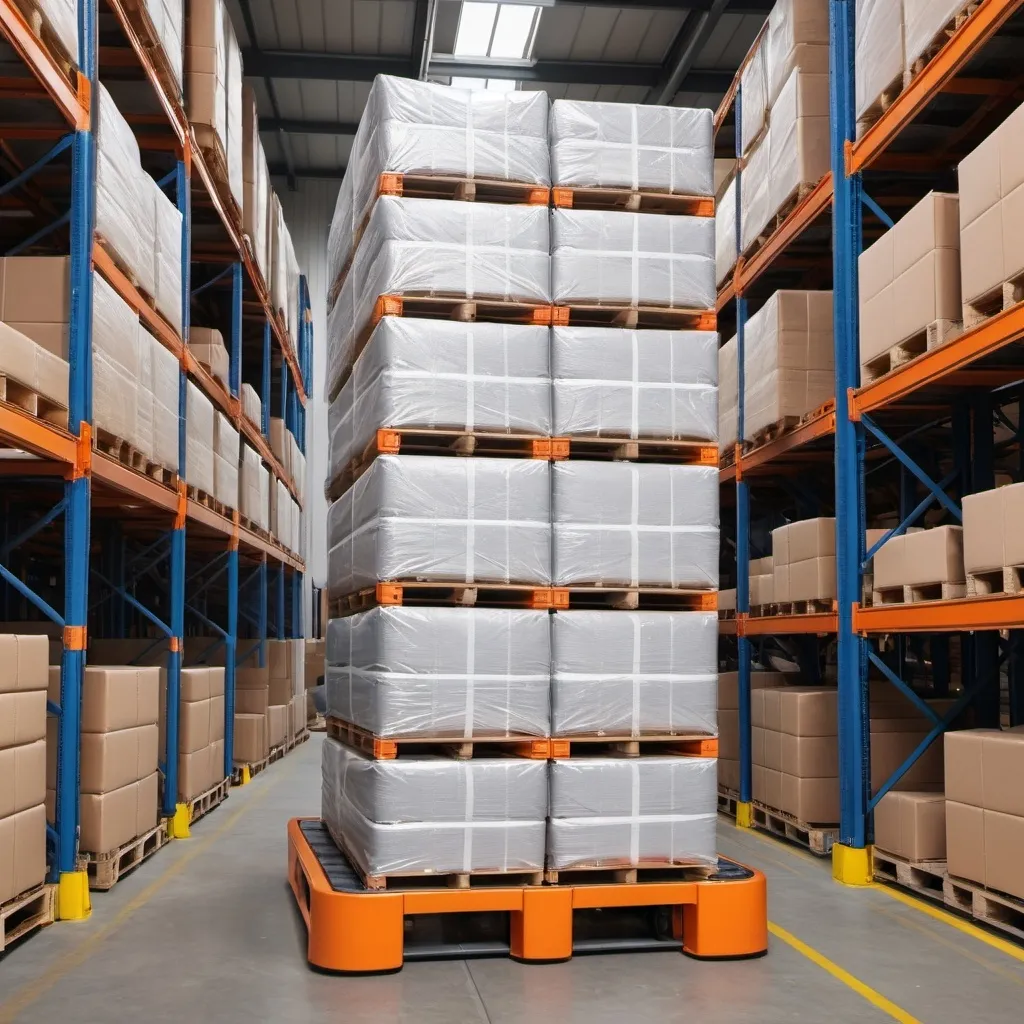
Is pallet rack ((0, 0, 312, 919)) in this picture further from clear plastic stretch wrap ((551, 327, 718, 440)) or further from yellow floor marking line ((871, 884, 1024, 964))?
yellow floor marking line ((871, 884, 1024, 964))

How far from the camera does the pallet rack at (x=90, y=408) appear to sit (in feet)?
21.0

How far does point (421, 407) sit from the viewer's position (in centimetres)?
568

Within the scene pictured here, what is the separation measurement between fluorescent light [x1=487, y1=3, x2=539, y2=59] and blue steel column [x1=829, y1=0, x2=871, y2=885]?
283 inches

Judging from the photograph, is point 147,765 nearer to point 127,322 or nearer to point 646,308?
point 127,322

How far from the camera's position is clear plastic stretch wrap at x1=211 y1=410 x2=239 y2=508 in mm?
10688

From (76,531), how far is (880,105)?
5.55 metres

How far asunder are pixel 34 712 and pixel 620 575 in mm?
2950

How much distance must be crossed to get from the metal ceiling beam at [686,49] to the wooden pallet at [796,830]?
30.5ft

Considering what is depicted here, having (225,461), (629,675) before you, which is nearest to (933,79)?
(629,675)

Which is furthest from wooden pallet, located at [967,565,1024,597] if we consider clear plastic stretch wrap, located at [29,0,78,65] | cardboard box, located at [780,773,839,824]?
clear plastic stretch wrap, located at [29,0,78,65]

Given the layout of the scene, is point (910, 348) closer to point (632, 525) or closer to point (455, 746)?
point (632, 525)

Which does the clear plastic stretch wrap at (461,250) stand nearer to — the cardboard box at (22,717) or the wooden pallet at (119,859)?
the cardboard box at (22,717)

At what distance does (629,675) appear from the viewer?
5.67 m

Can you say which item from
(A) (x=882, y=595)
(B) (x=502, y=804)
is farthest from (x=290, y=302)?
(B) (x=502, y=804)
